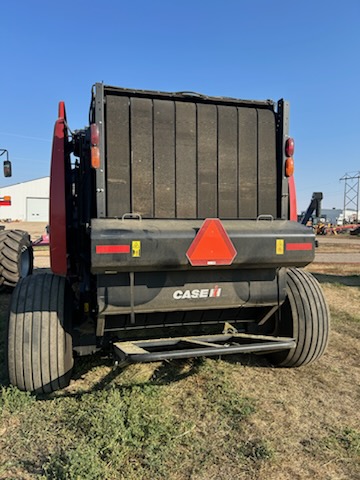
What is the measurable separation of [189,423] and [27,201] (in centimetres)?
5824

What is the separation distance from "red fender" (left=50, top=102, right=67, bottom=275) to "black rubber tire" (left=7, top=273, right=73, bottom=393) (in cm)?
28

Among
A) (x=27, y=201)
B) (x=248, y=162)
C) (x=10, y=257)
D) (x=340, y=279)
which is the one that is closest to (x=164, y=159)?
(x=248, y=162)

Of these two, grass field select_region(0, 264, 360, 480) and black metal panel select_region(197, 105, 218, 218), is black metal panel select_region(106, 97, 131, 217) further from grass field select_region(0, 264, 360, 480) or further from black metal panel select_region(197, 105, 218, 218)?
grass field select_region(0, 264, 360, 480)

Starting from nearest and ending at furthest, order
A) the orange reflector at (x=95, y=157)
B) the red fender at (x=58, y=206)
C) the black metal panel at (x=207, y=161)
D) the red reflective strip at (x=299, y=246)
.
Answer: the orange reflector at (x=95, y=157) < the red reflective strip at (x=299, y=246) < the red fender at (x=58, y=206) < the black metal panel at (x=207, y=161)

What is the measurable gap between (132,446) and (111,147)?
6.89 ft

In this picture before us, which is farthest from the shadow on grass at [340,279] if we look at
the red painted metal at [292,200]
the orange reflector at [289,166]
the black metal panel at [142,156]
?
the black metal panel at [142,156]

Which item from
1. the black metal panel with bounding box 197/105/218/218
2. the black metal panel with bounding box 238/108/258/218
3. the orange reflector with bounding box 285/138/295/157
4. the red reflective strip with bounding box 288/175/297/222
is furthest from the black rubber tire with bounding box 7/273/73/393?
the orange reflector with bounding box 285/138/295/157

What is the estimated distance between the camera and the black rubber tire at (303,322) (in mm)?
3672

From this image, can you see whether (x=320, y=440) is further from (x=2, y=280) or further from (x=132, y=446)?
(x=2, y=280)

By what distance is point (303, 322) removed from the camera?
3.66 meters

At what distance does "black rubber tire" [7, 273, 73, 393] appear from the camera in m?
3.08

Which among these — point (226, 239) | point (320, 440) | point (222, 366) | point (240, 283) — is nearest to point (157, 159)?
point (226, 239)

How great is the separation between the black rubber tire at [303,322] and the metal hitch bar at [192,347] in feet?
1.23

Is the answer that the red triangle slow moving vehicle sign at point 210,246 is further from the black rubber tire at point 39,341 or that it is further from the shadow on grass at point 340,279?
the shadow on grass at point 340,279
